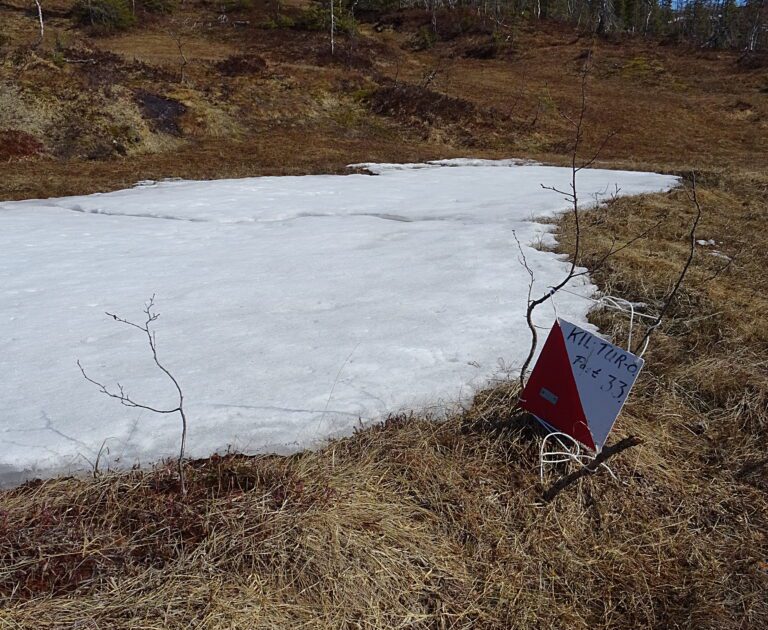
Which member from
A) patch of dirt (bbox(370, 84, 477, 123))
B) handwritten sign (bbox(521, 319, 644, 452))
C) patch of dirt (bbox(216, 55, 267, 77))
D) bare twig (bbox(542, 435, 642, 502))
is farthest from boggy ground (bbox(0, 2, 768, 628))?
patch of dirt (bbox(216, 55, 267, 77))

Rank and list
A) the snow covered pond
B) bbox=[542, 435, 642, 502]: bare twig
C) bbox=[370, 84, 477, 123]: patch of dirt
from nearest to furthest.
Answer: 1. bbox=[542, 435, 642, 502]: bare twig
2. the snow covered pond
3. bbox=[370, 84, 477, 123]: patch of dirt

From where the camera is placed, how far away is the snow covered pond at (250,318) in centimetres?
271

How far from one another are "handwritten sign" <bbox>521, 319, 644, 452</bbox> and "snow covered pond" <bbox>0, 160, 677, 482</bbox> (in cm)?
59

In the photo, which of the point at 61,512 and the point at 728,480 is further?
the point at 728,480

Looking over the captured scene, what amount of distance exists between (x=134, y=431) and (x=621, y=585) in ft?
7.69

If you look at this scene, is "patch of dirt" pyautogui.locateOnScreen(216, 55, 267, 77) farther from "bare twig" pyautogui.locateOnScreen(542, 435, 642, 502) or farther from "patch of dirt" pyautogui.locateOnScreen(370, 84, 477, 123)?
"bare twig" pyautogui.locateOnScreen(542, 435, 642, 502)

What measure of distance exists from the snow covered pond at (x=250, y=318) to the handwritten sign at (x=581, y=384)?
0.59 m

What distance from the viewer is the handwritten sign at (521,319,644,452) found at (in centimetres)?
224

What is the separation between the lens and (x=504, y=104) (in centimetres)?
2267

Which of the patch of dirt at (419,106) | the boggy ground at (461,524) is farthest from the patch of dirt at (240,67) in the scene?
the boggy ground at (461,524)

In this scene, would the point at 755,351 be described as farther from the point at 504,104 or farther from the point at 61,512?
the point at 504,104

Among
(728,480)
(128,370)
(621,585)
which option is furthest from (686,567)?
(128,370)

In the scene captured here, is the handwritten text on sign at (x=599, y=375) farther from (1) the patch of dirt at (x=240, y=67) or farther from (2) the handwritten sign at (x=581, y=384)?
(1) the patch of dirt at (x=240, y=67)

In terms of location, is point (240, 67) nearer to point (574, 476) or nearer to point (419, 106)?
point (419, 106)
